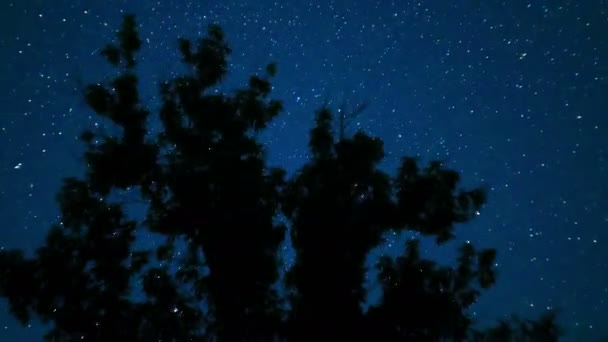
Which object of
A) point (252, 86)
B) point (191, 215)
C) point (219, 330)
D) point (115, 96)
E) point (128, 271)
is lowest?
point (219, 330)

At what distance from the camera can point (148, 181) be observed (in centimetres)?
1184

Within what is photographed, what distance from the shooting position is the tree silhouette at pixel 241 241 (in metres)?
11.2

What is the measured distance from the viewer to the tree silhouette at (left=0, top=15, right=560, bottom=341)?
36.6 ft

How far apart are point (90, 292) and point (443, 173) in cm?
695

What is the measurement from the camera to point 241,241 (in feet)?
37.7

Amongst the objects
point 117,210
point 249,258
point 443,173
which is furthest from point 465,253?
point 117,210

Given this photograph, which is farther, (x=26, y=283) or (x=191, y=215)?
(x=191, y=215)

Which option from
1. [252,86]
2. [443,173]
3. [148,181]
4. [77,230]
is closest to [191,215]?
[148,181]

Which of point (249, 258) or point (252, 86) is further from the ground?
point (252, 86)

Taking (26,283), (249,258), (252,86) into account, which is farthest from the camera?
(252,86)

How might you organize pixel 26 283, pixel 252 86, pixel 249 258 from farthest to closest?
pixel 252 86
pixel 249 258
pixel 26 283

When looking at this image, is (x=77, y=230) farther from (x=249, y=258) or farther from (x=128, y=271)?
(x=249, y=258)

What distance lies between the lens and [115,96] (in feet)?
38.5

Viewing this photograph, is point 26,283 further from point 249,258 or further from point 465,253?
point 465,253
